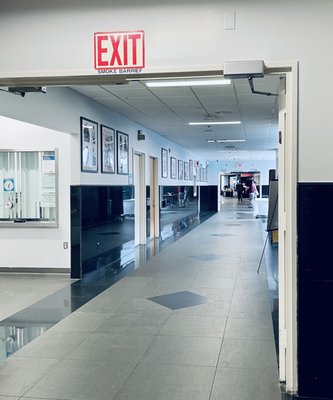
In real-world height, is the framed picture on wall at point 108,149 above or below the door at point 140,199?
above

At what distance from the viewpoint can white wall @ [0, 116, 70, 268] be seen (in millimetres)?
6863

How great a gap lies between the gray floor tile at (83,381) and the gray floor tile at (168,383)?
9 centimetres

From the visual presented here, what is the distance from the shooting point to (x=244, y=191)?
1345 inches

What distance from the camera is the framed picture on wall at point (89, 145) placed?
6.84 m

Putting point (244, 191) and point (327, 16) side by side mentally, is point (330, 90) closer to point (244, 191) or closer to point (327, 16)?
point (327, 16)

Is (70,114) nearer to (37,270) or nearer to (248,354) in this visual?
(37,270)

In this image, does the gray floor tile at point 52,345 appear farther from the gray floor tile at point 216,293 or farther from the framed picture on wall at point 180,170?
the framed picture on wall at point 180,170

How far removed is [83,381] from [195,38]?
2.58 metres

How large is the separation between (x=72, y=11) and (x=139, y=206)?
294 inches

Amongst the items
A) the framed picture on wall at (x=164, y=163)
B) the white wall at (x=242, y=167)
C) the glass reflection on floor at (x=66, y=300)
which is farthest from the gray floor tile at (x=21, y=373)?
the white wall at (x=242, y=167)

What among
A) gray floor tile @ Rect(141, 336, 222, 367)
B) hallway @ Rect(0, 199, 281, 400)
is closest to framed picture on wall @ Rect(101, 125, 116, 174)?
hallway @ Rect(0, 199, 281, 400)

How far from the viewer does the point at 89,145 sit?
710cm

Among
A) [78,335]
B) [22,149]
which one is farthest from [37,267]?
[78,335]

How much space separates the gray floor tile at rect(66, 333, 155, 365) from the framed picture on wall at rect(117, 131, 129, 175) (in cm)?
485
